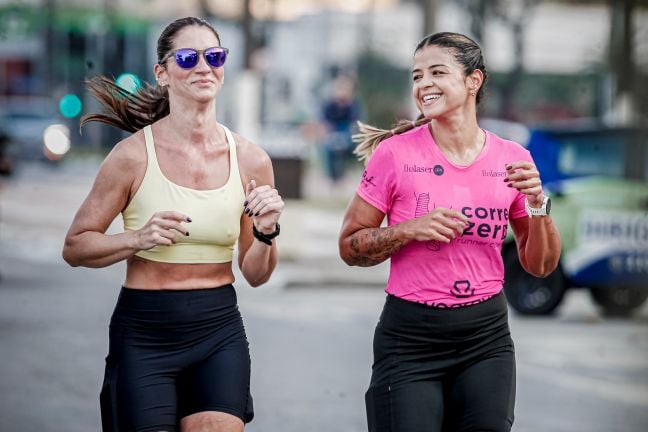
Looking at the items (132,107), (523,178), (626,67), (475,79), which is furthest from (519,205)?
(626,67)

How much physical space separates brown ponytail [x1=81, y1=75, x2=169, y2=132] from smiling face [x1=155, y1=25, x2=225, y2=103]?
0.22m

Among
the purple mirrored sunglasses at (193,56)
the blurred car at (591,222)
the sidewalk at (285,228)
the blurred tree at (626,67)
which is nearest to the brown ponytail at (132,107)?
the purple mirrored sunglasses at (193,56)

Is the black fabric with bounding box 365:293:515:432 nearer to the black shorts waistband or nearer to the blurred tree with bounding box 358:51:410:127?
the black shorts waistband

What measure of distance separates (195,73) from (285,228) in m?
11.1

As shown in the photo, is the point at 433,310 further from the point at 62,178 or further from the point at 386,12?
the point at 386,12

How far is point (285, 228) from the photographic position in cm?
1509

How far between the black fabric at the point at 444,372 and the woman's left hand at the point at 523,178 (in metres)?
0.40

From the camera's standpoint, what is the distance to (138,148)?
3994 millimetres

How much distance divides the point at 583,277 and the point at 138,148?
285 inches

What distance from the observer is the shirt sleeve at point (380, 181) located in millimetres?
3986

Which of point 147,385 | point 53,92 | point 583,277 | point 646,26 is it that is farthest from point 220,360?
point 53,92

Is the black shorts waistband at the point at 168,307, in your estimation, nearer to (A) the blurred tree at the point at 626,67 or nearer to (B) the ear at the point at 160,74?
(B) the ear at the point at 160,74

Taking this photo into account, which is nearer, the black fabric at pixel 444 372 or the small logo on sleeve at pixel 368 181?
the black fabric at pixel 444 372

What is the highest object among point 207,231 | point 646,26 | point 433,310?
point 646,26
